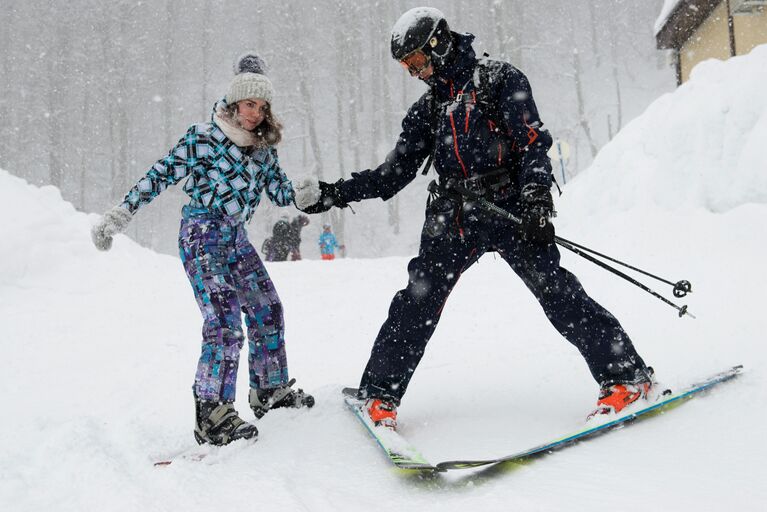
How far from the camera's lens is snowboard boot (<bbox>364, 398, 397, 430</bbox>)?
112 inches

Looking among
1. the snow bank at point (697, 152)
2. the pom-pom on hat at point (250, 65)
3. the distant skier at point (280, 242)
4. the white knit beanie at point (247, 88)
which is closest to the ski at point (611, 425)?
the white knit beanie at point (247, 88)

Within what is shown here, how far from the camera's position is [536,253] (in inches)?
116

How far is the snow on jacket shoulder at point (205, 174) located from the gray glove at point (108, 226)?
0.18 feet

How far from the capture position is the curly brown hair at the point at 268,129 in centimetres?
331

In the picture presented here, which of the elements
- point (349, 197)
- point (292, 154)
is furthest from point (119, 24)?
point (349, 197)

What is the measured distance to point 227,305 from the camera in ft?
9.97

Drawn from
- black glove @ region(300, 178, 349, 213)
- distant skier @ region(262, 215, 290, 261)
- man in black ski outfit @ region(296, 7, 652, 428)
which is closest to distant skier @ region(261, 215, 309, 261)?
distant skier @ region(262, 215, 290, 261)

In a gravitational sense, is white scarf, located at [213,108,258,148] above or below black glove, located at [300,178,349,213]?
above

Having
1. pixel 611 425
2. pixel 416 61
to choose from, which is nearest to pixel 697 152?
pixel 416 61

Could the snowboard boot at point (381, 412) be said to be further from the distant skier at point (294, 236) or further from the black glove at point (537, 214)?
the distant skier at point (294, 236)

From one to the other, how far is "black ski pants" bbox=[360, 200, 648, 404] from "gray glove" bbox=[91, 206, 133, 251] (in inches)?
60.5

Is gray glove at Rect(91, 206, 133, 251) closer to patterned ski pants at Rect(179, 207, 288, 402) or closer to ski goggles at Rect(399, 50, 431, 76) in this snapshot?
patterned ski pants at Rect(179, 207, 288, 402)

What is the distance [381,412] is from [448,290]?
2.49ft

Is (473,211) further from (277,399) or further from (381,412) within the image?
(277,399)
